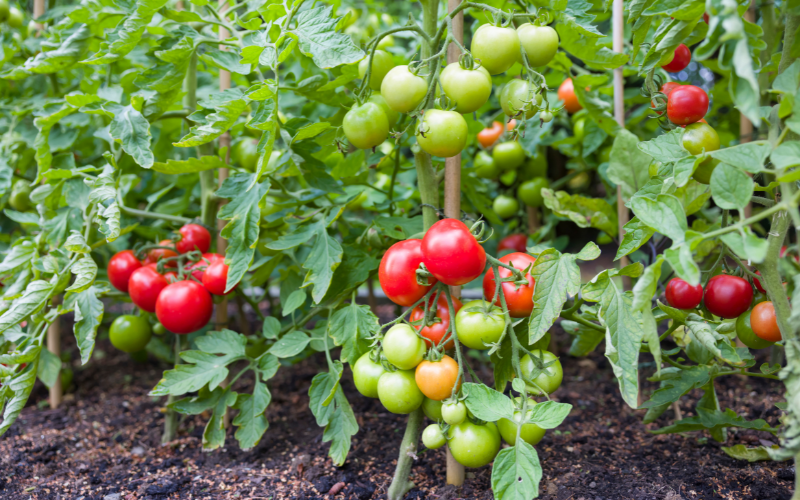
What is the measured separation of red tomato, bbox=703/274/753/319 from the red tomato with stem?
0.91 m

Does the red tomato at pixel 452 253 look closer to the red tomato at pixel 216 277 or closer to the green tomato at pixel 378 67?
the green tomato at pixel 378 67

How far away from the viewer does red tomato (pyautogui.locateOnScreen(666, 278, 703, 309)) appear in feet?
2.90

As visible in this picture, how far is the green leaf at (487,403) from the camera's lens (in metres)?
0.74

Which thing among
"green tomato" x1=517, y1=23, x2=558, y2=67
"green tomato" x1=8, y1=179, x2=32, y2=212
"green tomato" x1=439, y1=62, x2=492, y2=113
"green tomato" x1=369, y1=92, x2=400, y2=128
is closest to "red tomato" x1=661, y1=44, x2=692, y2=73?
"green tomato" x1=517, y1=23, x2=558, y2=67

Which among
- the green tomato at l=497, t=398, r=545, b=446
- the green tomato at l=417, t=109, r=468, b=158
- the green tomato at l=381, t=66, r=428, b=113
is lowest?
the green tomato at l=497, t=398, r=545, b=446

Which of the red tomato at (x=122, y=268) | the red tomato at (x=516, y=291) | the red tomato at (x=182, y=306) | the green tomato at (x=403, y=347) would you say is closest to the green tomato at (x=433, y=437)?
the green tomato at (x=403, y=347)

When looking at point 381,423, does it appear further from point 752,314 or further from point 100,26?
point 100,26

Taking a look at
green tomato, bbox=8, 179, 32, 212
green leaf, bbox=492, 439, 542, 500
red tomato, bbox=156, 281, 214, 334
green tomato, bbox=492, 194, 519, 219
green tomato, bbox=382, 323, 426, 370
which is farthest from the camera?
green tomato, bbox=492, 194, 519, 219

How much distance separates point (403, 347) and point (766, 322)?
545 mm

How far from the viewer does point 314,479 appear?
40.7 inches

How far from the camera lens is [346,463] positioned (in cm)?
109

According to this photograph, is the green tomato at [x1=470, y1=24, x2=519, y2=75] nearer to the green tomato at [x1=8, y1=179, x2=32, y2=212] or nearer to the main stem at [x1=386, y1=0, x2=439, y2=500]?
the main stem at [x1=386, y1=0, x2=439, y2=500]

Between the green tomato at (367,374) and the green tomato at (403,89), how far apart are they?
0.41 m

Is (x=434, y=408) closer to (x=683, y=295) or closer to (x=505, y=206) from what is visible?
(x=683, y=295)
